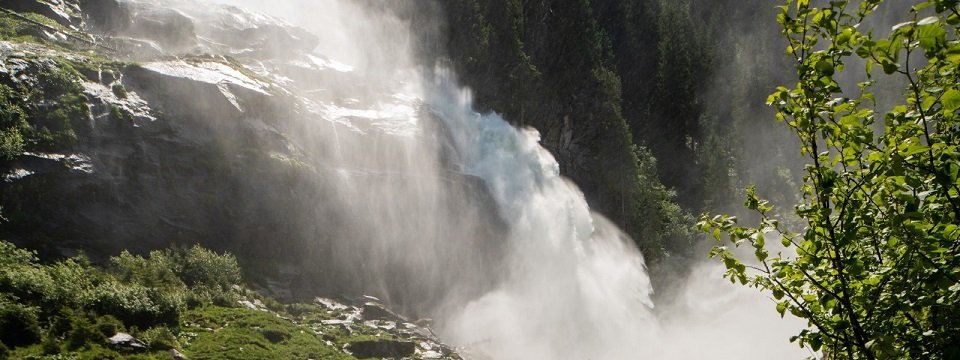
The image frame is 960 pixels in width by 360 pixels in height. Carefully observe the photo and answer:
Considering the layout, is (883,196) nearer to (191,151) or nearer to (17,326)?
(17,326)

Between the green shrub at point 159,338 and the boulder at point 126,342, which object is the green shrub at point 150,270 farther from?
the boulder at point 126,342

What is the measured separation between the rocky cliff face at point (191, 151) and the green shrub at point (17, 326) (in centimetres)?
855

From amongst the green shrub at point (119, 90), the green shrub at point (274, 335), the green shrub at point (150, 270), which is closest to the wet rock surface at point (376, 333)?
the green shrub at point (274, 335)

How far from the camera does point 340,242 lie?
37562mm

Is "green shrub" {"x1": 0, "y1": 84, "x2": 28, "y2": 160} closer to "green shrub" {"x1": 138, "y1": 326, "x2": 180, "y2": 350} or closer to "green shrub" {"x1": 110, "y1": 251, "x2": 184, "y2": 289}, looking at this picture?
"green shrub" {"x1": 110, "y1": 251, "x2": 184, "y2": 289}

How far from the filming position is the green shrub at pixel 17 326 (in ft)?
57.4

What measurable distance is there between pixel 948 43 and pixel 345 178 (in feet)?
120

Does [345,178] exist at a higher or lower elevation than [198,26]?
lower

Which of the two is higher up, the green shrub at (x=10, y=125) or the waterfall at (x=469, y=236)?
the waterfall at (x=469, y=236)

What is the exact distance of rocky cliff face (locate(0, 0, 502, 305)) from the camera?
2838 cm

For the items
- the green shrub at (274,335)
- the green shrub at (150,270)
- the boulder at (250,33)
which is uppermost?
the boulder at (250,33)

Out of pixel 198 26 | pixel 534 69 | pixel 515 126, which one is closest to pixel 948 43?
pixel 198 26

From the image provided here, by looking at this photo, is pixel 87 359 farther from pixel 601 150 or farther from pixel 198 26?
pixel 601 150

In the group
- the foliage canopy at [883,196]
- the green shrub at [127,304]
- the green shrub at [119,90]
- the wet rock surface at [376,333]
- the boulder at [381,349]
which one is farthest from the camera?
the green shrub at [119,90]
